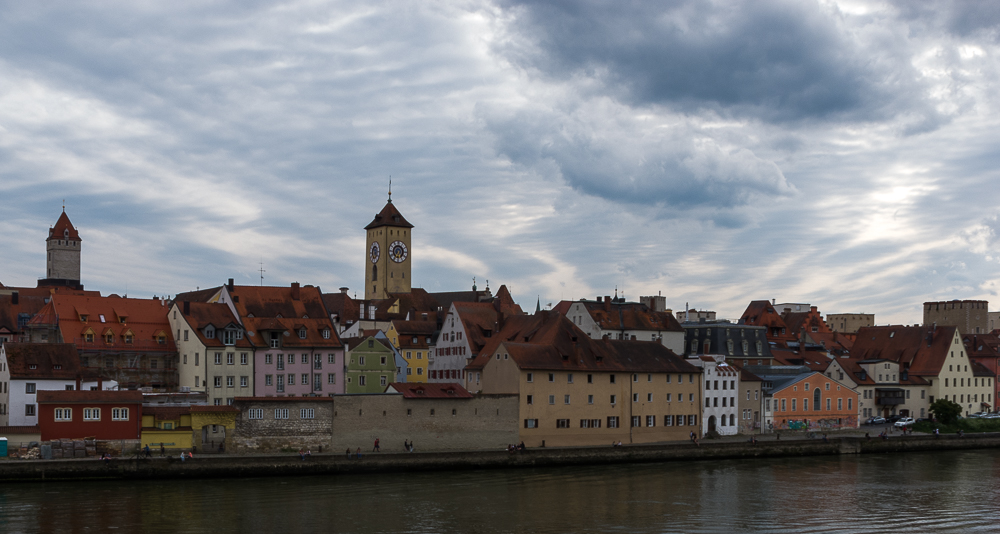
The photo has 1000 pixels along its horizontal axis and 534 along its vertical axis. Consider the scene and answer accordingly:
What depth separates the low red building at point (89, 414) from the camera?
61594 mm

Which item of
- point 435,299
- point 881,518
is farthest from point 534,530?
point 435,299

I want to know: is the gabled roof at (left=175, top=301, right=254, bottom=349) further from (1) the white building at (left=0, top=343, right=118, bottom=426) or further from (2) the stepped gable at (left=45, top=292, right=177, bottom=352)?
(1) the white building at (left=0, top=343, right=118, bottom=426)

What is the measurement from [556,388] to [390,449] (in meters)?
13.4

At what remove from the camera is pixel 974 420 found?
9812 centimetres

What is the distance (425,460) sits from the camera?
6625cm

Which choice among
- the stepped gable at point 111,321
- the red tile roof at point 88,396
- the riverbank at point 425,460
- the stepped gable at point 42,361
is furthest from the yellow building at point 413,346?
the red tile roof at point 88,396

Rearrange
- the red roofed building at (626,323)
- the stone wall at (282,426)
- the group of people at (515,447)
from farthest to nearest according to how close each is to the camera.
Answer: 1. the red roofed building at (626,323)
2. the group of people at (515,447)
3. the stone wall at (282,426)

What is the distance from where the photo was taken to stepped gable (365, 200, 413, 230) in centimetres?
17050

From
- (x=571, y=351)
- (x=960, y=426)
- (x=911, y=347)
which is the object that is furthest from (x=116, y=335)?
(x=911, y=347)

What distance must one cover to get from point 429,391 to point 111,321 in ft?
82.9

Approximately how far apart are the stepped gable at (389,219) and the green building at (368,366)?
8285 centimetres

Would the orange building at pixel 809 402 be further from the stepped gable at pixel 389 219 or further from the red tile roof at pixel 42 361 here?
the stepped gable at pixel 389 219

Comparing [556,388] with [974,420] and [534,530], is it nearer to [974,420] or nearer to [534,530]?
[534,530]

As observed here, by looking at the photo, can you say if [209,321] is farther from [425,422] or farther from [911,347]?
Result: [911,347]
